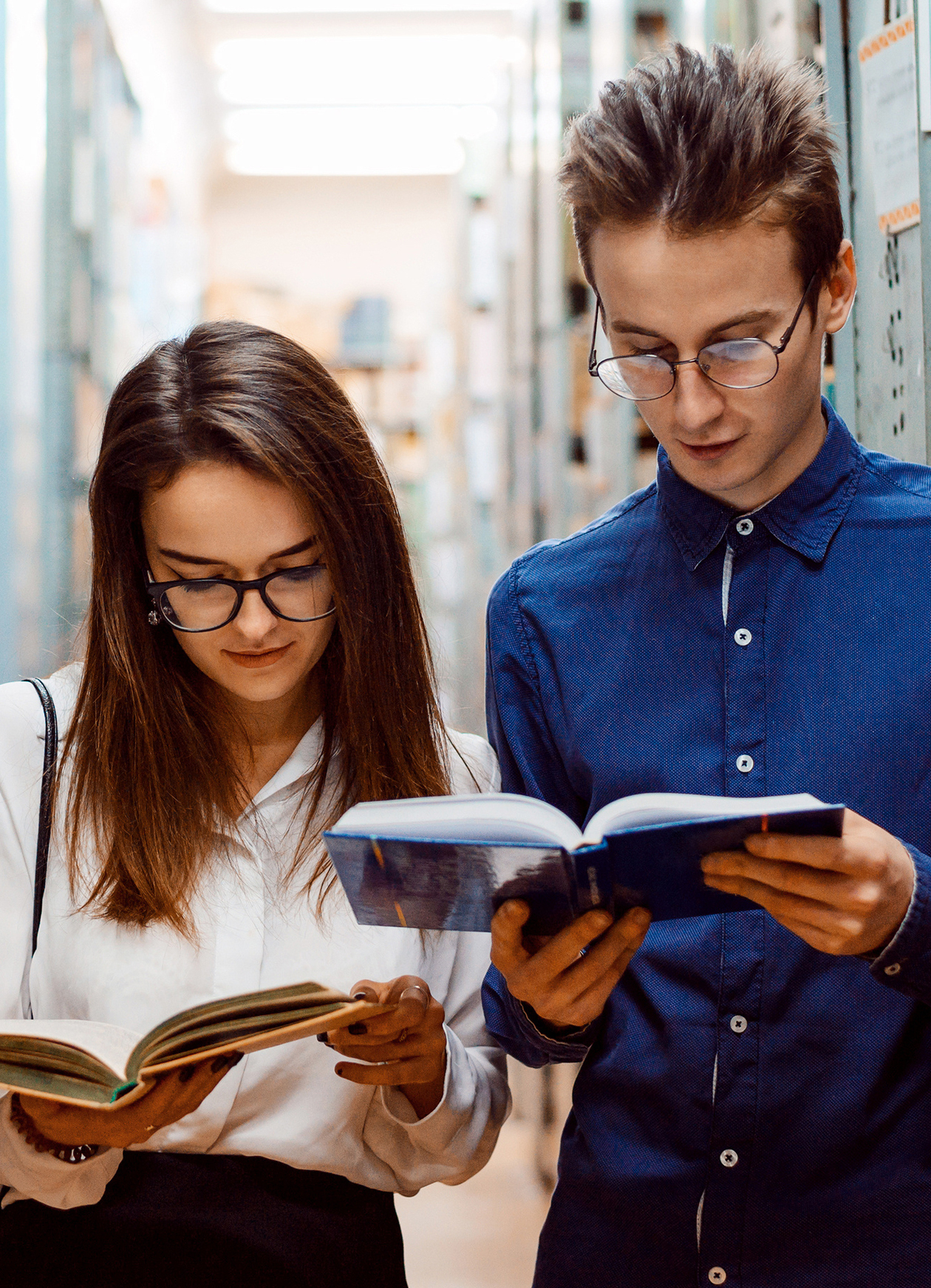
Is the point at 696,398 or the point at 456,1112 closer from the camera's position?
the point at 696,398

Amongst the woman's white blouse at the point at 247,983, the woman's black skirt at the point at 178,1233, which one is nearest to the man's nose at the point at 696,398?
the woman's white blouse at the point at 247,983

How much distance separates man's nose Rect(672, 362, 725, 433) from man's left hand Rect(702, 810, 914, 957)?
15.1 inches

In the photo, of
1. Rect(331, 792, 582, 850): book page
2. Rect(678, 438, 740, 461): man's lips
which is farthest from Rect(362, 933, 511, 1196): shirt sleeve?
Rect(678, 438, 740, 461): man's lips

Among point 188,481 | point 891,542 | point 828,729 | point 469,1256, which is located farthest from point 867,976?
point 469,1256

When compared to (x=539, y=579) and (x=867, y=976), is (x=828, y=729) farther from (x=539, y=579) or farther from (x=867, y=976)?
(x=539, y=579)

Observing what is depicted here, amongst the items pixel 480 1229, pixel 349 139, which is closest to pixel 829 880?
pixel 480 1229

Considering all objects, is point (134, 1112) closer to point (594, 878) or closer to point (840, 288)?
point (594, 878)

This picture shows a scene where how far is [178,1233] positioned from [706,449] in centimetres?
88

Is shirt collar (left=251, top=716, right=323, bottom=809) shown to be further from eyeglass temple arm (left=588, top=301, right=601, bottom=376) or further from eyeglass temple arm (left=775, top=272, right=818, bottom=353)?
eyeglass temple arm (left=775, top=272, right=818, bottom=353)

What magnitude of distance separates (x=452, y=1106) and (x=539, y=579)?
53 cm

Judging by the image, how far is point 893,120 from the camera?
144 cm

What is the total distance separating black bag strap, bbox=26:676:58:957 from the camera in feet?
4.18

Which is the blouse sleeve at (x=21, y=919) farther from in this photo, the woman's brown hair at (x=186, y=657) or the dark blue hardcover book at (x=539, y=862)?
the dark blue hardcover book at (x=539, y=862)

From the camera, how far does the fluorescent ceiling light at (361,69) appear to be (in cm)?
686
